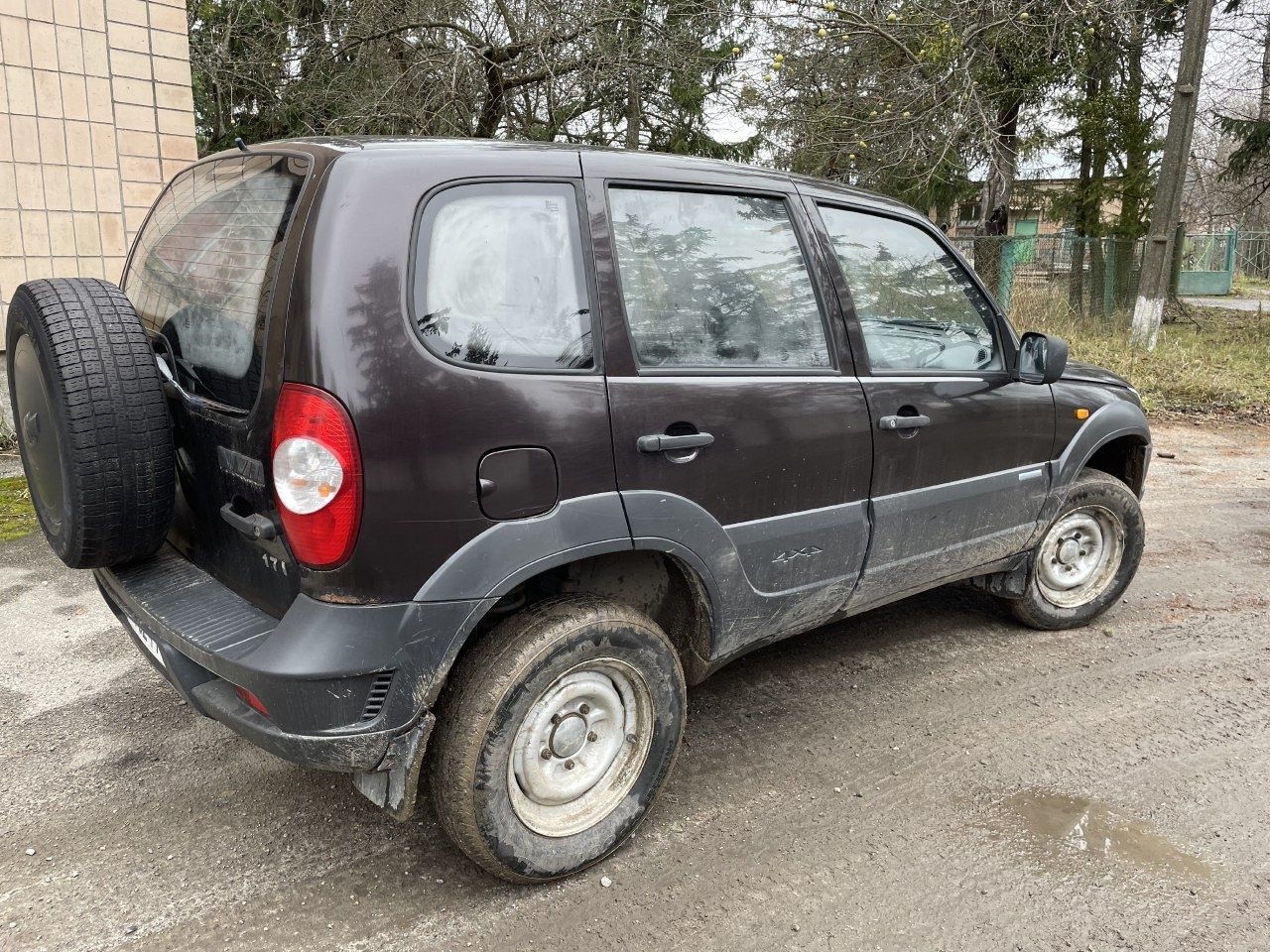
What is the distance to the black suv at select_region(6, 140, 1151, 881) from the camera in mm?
2223

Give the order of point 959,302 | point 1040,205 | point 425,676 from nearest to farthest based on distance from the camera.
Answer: point 425,676 → point 959,302 → point 1040,205

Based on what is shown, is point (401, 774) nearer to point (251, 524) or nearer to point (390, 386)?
point (251, 524)

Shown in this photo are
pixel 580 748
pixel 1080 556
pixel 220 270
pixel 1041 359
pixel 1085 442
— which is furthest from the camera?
pixel 1080 556

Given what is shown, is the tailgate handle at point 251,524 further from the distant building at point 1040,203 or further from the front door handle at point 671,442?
the distant building at point 1040,203

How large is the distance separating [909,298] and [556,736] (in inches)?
80.1

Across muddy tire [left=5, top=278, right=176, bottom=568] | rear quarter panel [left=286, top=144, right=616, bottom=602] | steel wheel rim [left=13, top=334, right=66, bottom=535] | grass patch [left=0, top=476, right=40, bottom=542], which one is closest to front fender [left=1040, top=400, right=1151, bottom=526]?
rear quarter panel [left=286, top=144, right=616, bottom=602]

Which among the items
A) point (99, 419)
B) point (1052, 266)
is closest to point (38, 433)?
point (99, 419)

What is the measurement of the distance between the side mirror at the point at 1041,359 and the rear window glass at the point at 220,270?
2728 millimetres

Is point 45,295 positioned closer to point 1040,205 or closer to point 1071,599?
point 1071,599

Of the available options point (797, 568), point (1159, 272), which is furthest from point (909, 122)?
point (797, 568)

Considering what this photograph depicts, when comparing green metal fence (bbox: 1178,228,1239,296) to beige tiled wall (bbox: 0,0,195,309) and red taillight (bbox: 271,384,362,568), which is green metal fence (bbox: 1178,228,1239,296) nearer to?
beige tiled wall (bbox: 0,0,195,309)

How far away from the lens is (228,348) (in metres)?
2.44

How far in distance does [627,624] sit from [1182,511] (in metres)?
5.23

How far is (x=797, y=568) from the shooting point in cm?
308
